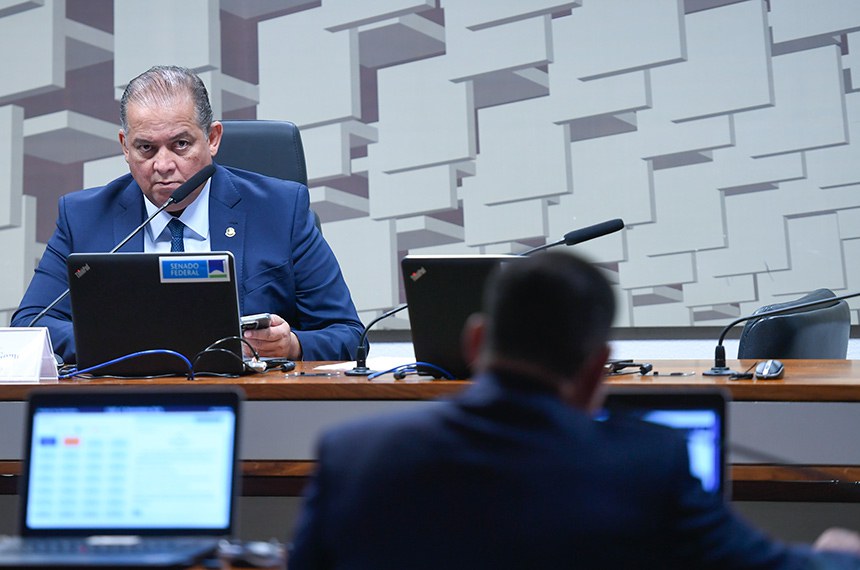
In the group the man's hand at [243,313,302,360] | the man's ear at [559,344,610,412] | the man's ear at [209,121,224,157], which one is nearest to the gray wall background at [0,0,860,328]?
the man's ear at [209,121,224,157]

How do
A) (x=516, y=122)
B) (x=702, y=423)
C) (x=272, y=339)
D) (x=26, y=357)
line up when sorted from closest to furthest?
(x=702, y=423) → (x=26, y=357) → (x=272, y=339) → (x=516, y=122)

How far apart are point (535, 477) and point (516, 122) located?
2.61m

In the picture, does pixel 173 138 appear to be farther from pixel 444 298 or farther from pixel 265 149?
pixel 444 298

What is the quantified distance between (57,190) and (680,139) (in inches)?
88.5

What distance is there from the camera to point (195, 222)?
7.86ft

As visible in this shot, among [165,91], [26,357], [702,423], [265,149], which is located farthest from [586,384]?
[265,149]

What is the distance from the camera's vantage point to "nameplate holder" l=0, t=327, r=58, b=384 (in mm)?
1713

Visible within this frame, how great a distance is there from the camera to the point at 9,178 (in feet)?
12.0

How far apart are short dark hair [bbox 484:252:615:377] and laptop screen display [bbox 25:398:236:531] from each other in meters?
0.40

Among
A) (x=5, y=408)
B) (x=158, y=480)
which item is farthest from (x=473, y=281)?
(x=5, y=408)

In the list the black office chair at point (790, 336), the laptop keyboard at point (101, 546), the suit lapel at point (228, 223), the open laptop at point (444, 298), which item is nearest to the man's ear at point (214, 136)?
the suit lapel at point (228, 223)

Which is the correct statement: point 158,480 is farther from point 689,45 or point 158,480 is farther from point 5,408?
point 689,45

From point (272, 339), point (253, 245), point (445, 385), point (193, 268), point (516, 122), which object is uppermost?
point (516, 122)

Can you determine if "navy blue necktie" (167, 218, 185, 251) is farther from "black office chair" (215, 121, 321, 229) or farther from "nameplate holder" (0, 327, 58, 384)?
"nameplate holder" (0, 327, 58, 384)
